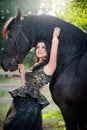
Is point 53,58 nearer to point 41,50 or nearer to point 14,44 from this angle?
point 41,50

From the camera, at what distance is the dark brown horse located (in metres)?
3.76

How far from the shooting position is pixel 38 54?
13.6 ft

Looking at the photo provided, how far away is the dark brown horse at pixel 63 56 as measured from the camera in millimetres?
3760

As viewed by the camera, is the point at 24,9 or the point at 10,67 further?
the point at 24,9

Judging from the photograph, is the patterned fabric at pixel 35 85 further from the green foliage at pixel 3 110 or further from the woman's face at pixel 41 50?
the green foliage at pixel 3 110

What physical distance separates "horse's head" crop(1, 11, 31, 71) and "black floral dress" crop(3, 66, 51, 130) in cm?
38

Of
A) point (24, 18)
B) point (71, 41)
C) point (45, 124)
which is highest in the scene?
point (24, 18)

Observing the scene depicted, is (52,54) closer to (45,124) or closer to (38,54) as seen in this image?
(38,54)

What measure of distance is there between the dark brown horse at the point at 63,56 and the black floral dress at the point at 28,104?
202 mm

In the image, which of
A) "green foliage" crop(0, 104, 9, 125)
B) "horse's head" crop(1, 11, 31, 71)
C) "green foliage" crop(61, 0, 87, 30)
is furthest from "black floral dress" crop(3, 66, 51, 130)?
"green foliage" crop(0, 104, 9, 125)

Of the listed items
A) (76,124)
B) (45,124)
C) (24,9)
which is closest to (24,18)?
(76,124)

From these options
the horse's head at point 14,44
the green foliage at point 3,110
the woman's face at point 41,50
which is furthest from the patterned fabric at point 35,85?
the green foliage at point 3,110

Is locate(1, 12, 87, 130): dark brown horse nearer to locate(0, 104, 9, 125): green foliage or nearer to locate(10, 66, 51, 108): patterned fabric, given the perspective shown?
locate(10, 66, 51, 108): patterned fabric

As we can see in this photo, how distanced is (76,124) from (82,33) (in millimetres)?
1192
